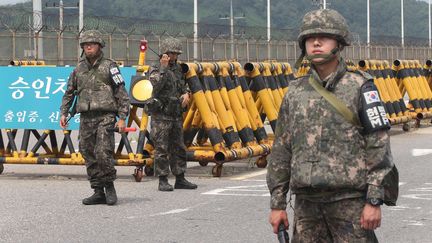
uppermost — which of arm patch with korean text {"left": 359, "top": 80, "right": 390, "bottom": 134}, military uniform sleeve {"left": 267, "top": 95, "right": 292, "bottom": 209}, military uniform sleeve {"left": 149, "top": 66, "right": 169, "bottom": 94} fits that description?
military uniform sleeve {"left": 149, "top": 66, "right": 169, "bottom": 94}

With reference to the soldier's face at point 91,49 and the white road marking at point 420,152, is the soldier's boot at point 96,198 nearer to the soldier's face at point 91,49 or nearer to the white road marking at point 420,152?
the soldier's face at point 91,49

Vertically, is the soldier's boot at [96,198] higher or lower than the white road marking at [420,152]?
lower

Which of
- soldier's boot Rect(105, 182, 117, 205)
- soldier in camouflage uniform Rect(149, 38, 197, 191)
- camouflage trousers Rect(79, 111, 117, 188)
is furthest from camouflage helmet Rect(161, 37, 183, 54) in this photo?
soldier's boot Rect(105, 182, 117, 205)

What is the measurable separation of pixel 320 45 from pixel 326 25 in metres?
0.10

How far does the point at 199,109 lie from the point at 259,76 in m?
2.08

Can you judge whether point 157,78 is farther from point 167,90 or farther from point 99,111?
point 99,111

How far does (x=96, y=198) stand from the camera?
35.9 ft

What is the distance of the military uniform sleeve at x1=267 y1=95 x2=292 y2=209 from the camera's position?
5152mm

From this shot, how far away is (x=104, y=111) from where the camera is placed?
10938 millimetres

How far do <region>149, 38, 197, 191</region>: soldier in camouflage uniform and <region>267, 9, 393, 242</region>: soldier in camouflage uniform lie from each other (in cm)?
685

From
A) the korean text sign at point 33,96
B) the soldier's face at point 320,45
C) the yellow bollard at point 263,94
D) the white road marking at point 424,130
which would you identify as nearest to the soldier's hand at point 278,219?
the soldier's face at point 320,45

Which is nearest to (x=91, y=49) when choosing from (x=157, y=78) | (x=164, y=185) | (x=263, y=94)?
(x=157, y=78)

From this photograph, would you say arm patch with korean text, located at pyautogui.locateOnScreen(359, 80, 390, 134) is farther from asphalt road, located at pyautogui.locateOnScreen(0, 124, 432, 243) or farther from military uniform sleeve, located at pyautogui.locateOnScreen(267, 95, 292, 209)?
asphalt road, located at pyautogui.locateOnScreen(0, 124, 432, 243)

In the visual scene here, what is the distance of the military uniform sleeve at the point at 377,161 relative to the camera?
4934mm
